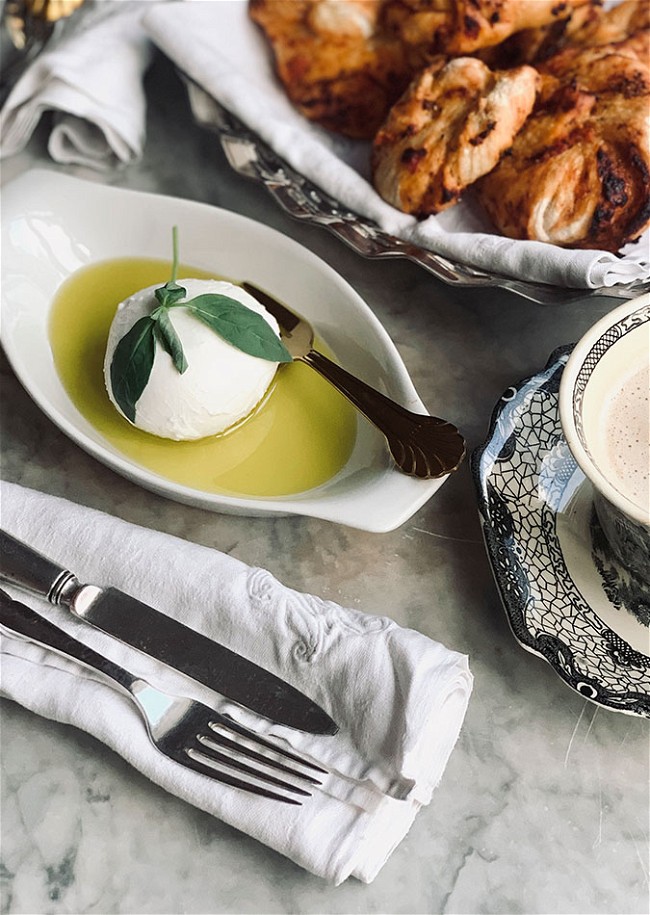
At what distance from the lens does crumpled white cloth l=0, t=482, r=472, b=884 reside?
0.81 meters

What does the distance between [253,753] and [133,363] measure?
43 centimetres

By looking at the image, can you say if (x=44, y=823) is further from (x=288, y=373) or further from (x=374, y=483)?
(x=288, y=373)

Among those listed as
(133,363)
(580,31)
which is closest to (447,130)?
(580,31)

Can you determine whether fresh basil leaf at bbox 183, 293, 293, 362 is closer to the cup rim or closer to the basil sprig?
the basil sprig

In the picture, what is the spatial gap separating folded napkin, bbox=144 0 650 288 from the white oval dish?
0.39ft

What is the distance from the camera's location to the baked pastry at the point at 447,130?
3.80 feet

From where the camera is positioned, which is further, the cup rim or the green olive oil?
the green olive oil

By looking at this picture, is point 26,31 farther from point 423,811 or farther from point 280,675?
point 423,811

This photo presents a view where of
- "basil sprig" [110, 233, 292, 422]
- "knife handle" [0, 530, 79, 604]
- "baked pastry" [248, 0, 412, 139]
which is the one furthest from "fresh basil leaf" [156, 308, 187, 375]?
"baked pastry" [248, 0, 412, 139]

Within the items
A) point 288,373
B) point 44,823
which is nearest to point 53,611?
point 44,823

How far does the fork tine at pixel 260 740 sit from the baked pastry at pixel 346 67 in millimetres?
845

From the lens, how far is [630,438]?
3.02ft

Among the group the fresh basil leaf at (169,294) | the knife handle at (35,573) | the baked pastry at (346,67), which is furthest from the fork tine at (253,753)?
the baked pastry at (346,67)

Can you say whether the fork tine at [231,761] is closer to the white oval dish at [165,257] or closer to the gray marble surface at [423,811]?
the gray marble surface at [423,811]
